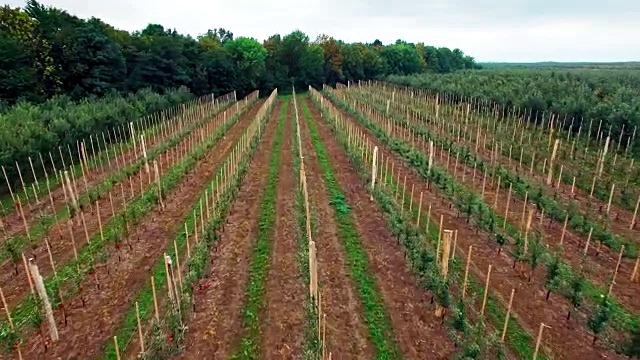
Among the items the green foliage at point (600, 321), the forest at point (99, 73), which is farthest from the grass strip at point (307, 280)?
the forest at point (99, 73)

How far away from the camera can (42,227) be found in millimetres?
12648

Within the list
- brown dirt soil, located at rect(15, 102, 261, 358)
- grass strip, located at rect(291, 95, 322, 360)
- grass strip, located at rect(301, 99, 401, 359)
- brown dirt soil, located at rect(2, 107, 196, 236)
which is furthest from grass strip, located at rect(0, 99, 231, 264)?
grass strip, located at rect(301, 99, 401, 359)

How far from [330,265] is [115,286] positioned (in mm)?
5000

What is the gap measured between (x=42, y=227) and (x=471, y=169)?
52.1ft

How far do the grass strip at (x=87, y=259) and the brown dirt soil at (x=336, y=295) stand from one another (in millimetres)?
5359

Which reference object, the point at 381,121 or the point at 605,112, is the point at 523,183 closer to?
the point at 605,112

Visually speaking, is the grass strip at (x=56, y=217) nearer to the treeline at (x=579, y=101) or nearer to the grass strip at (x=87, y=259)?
the grass strip at (x=87, y=259)

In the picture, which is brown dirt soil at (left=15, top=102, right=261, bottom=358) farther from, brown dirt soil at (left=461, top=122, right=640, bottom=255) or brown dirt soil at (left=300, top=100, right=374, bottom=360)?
brown dirt soil at (left=461, top=122, right=640, bottom=255)

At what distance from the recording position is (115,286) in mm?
9617

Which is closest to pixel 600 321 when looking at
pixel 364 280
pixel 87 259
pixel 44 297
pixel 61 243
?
pixel 364 280

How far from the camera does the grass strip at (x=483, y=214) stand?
848cm

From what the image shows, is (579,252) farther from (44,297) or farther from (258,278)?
(44,297)

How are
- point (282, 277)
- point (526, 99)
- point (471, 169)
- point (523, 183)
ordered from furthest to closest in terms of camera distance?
point (526, 99)
point (471, 169)
point (523, 183)
point (282, 277)

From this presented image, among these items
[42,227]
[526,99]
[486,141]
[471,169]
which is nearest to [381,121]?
[486,141]
